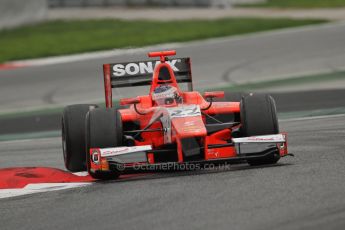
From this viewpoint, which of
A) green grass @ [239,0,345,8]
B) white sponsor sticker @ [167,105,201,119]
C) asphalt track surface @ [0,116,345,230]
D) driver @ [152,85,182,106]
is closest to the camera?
asphalt track surface @ [0,116,345,230]

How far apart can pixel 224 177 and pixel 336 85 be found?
954 cm

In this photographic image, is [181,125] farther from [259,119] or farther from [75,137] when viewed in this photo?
[75,137]

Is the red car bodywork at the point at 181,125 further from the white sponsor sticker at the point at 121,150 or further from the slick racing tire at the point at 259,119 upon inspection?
the slick racing tire at the point at 259,119

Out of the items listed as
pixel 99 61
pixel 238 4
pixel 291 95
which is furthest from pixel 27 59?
pixel 238 4

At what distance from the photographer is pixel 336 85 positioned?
19219 millimetres

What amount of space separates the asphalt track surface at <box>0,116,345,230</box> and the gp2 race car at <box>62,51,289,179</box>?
0.61 feet

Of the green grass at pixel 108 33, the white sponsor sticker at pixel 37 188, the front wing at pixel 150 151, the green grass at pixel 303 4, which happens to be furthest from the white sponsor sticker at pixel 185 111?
the green grass at pixel 303 4

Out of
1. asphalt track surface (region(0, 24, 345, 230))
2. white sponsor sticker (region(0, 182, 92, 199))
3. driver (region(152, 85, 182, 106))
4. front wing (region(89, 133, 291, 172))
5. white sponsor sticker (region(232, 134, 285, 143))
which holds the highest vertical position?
driver (region(152, 85, 182, 106))

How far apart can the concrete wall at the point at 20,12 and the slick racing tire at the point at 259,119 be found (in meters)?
21.4

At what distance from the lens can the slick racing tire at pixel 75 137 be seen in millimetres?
11844

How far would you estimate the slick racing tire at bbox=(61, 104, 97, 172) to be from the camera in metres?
11.8

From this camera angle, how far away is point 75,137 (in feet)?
38.9

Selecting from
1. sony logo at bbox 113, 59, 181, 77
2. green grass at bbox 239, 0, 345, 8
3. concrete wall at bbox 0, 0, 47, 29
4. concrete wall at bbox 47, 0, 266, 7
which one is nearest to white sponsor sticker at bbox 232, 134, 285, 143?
sony logo at bbox 113, 59, 181, 77

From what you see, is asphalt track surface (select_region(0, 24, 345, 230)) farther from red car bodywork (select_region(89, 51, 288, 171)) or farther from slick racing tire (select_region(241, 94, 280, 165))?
slick racing tire (select_region(241, 94, 280, 165))
